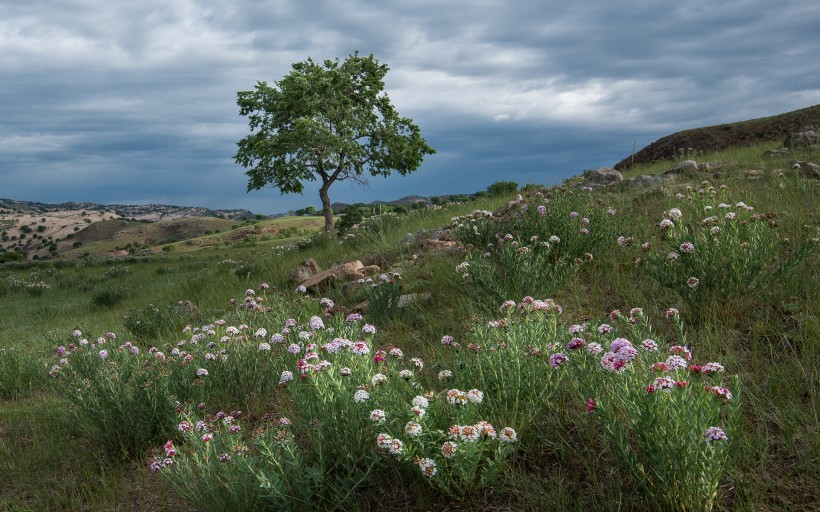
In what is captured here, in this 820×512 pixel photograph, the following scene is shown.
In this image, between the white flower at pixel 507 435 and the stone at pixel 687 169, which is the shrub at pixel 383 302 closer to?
the white flower at pixel 507 435

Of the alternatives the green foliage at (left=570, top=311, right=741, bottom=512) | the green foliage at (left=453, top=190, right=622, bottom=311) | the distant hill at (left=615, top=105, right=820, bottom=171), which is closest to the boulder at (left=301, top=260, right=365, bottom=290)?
the green foliage at (left=453, top=190, right=622, bottom=311)

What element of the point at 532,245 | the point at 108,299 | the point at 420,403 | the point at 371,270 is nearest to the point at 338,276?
the point at 371,270

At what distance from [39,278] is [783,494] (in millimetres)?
24867

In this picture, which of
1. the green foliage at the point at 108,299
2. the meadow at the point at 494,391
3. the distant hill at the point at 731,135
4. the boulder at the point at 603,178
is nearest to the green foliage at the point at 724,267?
the meadow at the point at 494,391

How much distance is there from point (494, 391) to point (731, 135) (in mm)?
18379

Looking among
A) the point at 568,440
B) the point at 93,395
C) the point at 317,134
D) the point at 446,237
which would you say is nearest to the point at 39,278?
the point at 317,134

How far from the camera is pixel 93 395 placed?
424 centimetres

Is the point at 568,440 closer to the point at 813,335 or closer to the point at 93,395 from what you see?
the point at 813,335

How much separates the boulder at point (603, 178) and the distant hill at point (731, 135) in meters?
6.06

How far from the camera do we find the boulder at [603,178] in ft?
35.1

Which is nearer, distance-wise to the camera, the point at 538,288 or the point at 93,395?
the point at 93,395

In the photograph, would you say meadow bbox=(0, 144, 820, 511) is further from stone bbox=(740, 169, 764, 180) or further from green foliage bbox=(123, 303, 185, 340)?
stone bbox=(740, 169, 764, 180)

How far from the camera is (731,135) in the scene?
1769cm

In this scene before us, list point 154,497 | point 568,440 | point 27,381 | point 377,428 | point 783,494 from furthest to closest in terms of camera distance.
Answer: point 27,381
point 154,497
point 568,440
point 377,428
point 783,494
